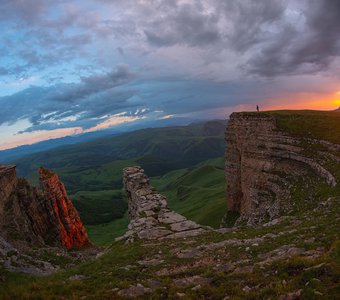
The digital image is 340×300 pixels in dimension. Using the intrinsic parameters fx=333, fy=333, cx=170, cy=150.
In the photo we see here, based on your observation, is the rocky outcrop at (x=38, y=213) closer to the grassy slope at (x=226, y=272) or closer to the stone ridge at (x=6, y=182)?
the stone ridge at (x=6, y=182)

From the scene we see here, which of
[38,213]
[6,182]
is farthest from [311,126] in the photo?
[6,182]

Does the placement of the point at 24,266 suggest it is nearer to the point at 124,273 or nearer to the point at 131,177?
the point at 124,273

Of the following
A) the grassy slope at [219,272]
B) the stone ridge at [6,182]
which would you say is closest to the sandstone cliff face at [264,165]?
the grassy slope at [219,272]

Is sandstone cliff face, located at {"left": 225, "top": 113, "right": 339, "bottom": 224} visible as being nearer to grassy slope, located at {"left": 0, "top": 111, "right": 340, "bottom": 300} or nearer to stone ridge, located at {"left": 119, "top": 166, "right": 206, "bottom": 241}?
stone ridge, located at {"left": 119, "top": 166, "right": 206, "bottom": 241}

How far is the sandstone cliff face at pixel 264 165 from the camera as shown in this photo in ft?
163

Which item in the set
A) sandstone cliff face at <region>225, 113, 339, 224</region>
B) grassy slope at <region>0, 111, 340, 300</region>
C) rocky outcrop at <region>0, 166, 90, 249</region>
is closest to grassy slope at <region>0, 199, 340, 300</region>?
grassy slope at <region>0, 111, 340, 300</region>

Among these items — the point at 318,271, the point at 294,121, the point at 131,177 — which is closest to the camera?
the point at 318,271

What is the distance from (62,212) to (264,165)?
4507 cm

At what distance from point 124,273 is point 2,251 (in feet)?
39.6

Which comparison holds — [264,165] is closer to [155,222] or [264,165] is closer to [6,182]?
[155,222]

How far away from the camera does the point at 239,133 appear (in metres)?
75.4

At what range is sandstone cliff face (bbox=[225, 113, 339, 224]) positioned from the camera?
4966 cm

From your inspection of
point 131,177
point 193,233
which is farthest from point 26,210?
point 193,233

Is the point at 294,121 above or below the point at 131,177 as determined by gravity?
above
